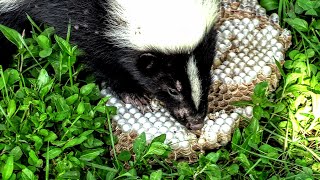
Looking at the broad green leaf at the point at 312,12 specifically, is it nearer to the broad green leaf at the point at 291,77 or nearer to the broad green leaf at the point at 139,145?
the broad green leaf at the point at 291,77

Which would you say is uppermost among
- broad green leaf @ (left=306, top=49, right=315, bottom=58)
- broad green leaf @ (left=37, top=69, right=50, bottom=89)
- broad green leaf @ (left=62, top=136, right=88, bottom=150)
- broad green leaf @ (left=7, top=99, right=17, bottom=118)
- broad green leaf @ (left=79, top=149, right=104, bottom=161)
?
broad green leaf @ (left=37, top=69, right=50, bottom=89)

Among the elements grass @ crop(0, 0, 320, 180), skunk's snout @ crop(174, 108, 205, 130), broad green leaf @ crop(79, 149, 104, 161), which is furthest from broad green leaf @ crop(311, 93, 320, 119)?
broad green leaf @ crop(79, 149, 104, 161)

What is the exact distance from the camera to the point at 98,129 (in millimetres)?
3881

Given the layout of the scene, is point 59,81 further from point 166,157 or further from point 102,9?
point 166,157

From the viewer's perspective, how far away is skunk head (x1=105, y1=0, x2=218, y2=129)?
3736mm

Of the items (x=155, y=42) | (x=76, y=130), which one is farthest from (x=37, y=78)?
(x=155, y=42)

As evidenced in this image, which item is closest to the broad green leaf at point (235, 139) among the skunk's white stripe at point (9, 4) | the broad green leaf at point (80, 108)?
the broad green leaf at point (80, 108)

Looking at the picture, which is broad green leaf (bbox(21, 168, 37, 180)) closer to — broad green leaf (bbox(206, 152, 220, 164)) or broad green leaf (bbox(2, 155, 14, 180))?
broad green leaf (bbox(2, 155, 14, 180))

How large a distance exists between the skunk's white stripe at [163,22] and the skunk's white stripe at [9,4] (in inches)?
28.8

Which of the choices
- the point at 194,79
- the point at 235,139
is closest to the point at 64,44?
the point at 194,79

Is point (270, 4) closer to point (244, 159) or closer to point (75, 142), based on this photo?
point (244, 159)

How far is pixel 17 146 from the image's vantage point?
365cm

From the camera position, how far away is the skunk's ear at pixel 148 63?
3887 millimetres

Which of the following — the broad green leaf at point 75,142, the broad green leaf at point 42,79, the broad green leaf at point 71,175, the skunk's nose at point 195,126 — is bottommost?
the skunk's nose at point 195,126
